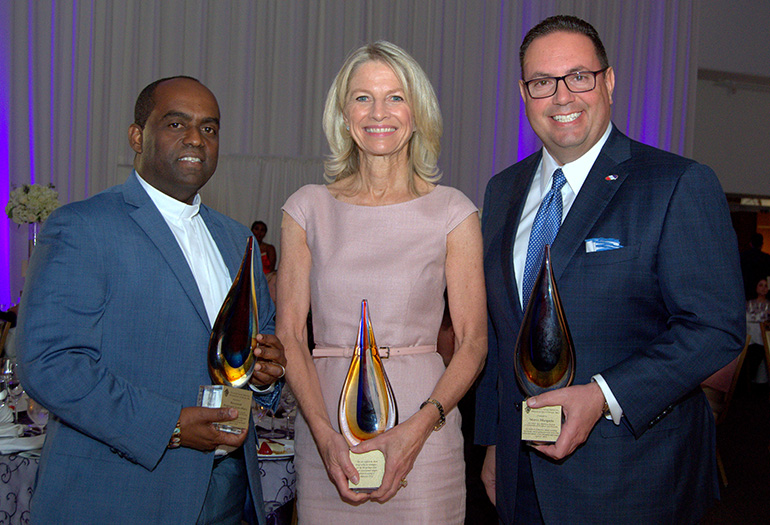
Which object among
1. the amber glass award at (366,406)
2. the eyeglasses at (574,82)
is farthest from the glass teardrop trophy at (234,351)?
the eyeglasses at (574,82)

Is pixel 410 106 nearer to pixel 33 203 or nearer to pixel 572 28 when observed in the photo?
pixel 572 28

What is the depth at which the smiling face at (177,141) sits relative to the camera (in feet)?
6.29

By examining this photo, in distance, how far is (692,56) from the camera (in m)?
11.4

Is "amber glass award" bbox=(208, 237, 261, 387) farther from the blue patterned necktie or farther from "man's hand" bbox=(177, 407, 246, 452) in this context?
the blue patterned necktie

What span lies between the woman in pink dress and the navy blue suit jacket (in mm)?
179

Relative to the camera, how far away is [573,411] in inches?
63.6

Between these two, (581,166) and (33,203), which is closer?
(581,166)

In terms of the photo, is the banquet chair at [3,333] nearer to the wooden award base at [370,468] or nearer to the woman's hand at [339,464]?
the woman's hand at [339,464]

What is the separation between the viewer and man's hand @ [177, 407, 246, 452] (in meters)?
1.60

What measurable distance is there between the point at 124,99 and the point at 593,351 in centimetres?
860

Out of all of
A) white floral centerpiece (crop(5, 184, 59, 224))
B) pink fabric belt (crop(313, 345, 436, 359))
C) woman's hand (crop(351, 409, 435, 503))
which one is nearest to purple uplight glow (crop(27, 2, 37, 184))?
white floral centerpiece (crop(5, 184, 59, 224))

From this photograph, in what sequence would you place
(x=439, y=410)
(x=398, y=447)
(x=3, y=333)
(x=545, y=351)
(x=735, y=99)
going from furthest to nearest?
(x=735, y=99), (x=3, y=333), (x=439, y=410), (x=398, y=447), (x=545, y=351)

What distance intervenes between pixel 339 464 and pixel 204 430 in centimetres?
35

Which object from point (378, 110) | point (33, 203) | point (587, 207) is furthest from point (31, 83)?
point (587, 207)
